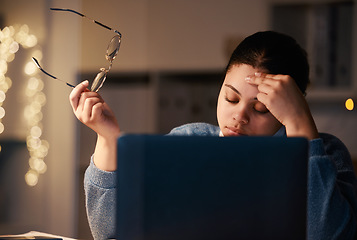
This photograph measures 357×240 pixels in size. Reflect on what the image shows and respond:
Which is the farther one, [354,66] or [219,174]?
[354,66]

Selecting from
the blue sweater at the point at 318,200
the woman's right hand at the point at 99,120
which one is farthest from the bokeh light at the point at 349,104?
the woman's right hand at the point at 99,120

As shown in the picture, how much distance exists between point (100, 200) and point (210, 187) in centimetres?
43

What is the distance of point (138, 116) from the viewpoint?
3.32 m

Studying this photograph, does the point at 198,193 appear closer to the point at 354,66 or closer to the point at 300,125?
the point at 300,125

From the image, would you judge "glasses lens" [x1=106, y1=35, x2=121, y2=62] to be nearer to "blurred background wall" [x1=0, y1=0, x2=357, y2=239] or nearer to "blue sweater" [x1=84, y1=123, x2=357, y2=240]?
"blue sweater" [x1=84, y1=123, x2=357, y2=240]

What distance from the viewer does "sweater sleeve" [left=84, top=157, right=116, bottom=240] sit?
1052mm

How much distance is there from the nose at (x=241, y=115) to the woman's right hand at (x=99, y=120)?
0.26m

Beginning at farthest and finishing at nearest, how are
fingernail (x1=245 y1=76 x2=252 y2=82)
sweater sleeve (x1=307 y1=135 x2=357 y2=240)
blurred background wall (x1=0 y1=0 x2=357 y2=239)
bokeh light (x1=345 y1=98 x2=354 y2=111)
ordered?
1. blurred background wall (x1=0 y1=0 x2=357 y2=239)
2. bokeh light (x1=345 y1=98 x2=354 y2=111)
3. fingernail (x1=245 y1=76 x2=252 y2=82)
4. sweater sleeve (x1=307 y1=135 x2=357 y2=240)

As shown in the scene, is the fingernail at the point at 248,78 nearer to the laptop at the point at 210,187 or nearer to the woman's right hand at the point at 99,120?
the woman's right hand at the point at 99,120

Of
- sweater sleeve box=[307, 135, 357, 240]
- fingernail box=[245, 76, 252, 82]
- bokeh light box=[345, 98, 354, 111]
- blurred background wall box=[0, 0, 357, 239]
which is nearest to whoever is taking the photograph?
sweater sleeve box=[307, 135, 357, 240]

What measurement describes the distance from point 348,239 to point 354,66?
75.8 inches

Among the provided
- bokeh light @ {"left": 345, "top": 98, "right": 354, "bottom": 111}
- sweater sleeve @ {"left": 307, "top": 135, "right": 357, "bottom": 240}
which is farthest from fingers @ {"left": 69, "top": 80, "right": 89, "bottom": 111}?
bokeh light @ {"left": 345, "top": 98, "right": 354, "bottom": 111}


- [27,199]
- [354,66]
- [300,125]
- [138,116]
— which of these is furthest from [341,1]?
[27,199]

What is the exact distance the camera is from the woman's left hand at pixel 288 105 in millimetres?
1008
